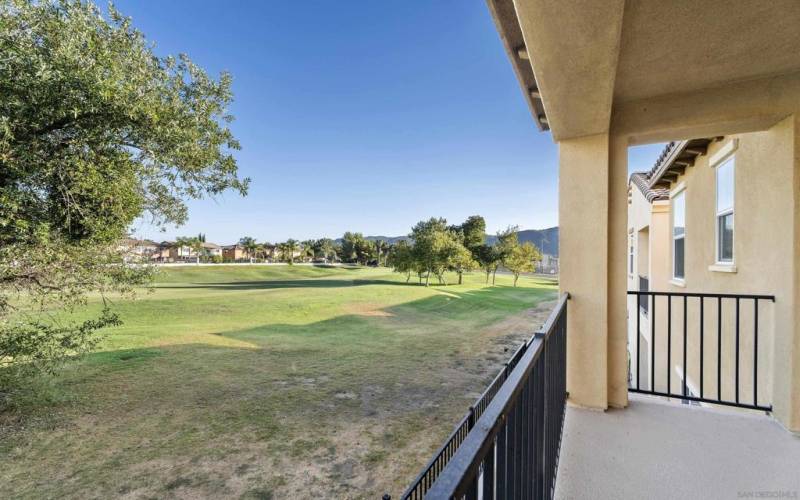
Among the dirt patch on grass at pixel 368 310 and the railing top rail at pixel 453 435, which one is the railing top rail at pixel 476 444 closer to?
the railing top rail at pixel 453 435

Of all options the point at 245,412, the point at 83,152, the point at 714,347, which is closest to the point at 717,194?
the point at 714,347

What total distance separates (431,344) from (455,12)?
8588 millimetres

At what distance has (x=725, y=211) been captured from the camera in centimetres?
416

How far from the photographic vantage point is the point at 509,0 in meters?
1.80

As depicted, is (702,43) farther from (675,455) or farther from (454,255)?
(454,255)

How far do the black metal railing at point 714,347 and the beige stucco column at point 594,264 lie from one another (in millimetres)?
358

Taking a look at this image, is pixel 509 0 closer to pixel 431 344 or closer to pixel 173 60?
pixel 173 60

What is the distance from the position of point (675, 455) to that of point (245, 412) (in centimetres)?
547

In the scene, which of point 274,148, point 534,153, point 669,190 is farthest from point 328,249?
point 669,190

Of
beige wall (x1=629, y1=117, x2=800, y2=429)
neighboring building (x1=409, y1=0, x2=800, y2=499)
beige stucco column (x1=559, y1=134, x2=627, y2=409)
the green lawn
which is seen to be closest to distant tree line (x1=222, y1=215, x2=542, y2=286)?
the green lawn

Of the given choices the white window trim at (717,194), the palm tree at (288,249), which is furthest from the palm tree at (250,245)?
the white window trim at (717,194)

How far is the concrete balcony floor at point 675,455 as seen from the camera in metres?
1.85

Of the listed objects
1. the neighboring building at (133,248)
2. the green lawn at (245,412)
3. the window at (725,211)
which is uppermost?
the window at (725,211)

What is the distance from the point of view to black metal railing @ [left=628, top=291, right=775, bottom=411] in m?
2.82
